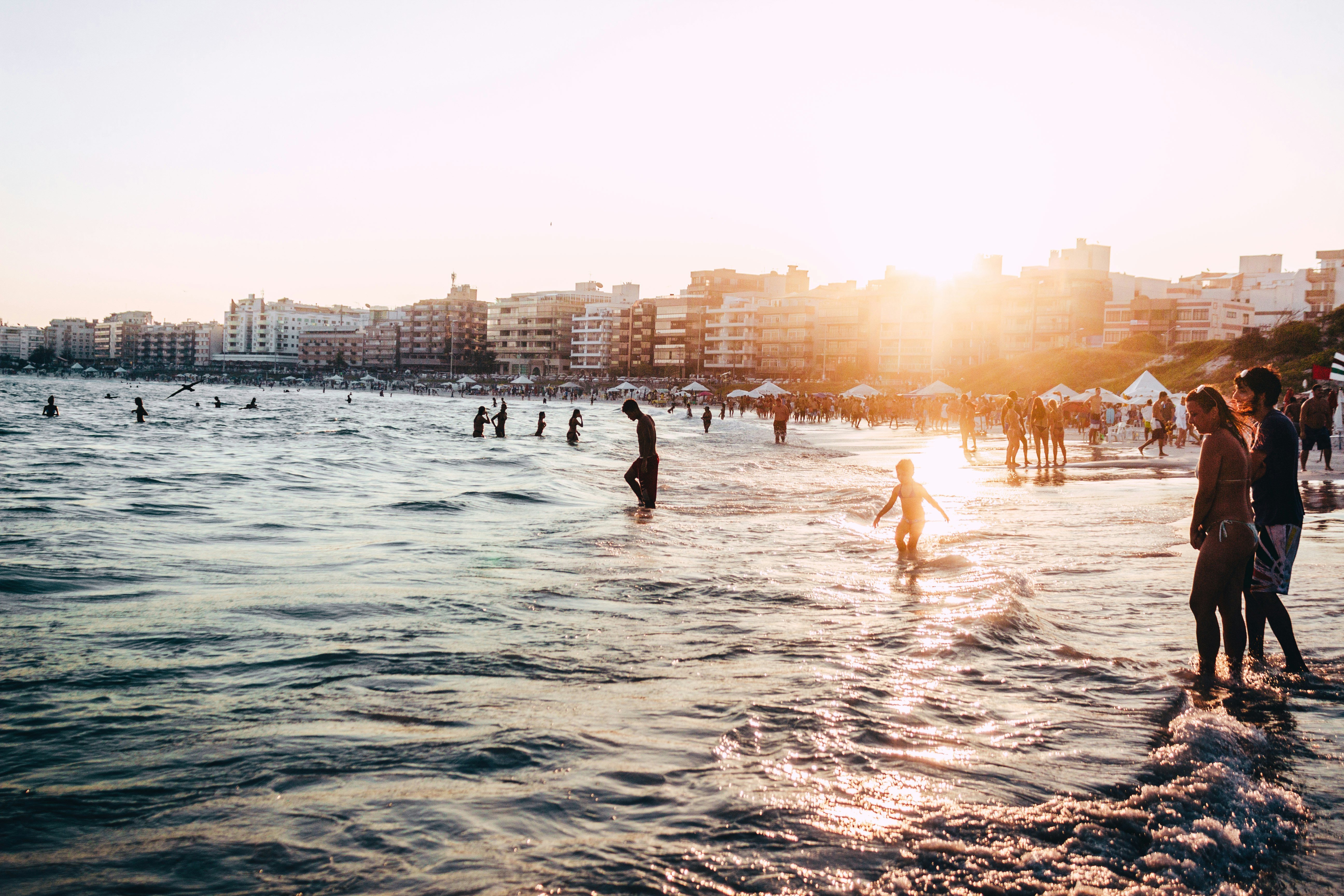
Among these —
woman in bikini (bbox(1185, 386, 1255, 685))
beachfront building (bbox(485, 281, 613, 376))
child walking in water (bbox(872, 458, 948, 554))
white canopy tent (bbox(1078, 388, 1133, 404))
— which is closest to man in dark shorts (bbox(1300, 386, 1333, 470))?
child walking in water (bbox(872, 458, 948, 554))

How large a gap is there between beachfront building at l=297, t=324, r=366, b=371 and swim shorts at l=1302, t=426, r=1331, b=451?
579ft

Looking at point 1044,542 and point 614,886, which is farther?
point 1044,542

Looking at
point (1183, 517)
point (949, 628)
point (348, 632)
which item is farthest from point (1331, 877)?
point (1183, 517)

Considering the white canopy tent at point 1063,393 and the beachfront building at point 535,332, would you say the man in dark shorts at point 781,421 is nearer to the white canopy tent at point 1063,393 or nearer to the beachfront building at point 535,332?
the white canopy tent at point 1063,393

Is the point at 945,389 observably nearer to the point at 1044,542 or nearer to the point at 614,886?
the point at 1044,542

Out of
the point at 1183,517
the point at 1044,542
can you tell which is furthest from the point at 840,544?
the point at 1183,517

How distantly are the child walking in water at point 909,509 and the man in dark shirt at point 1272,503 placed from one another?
4098 millimetres

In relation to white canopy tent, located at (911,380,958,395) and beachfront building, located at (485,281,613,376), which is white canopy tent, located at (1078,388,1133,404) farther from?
beachfront building, located at (485,281,613,376)

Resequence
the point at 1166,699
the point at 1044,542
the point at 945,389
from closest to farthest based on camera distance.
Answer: the point at 1166,699 < the point at 1044,542 < the point at 945,389

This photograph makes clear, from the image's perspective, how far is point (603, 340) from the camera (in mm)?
145000

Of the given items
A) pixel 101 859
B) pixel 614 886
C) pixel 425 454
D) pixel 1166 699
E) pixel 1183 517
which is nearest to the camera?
pixel 614 886

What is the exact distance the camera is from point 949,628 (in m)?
6.92

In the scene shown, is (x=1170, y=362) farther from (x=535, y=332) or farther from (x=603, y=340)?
(x=535, y=332)

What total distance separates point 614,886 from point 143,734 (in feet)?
9.28
